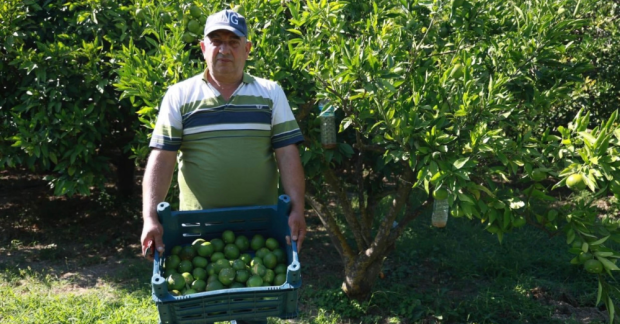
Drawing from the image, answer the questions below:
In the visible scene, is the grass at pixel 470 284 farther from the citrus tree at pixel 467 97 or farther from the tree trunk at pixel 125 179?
the tree trunk at pixel 125 179

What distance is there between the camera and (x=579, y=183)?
290 cm

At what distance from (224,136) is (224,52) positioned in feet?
1.30

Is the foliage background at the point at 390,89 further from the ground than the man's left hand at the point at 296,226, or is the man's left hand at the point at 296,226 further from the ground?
the foliage background at the point at 390,89

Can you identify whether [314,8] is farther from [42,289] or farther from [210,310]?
[42,289]

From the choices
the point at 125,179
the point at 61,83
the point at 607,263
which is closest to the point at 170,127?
the point at 607,263

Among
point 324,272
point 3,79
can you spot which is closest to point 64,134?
point 3,79

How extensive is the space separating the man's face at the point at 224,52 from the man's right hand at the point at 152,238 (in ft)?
2.51

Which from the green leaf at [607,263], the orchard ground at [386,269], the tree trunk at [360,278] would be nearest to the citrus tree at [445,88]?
the green leaf at [607,263]

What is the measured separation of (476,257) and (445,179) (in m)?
2.70

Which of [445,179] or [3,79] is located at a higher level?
[3,79]

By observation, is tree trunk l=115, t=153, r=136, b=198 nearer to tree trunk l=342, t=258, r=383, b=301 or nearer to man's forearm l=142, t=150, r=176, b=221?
tree trunk l=342, t=258, r=383, b=301

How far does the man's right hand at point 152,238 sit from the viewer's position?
2.76 meters

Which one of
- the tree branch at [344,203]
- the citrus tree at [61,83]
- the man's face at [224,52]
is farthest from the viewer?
the citrus tree at [61,83]

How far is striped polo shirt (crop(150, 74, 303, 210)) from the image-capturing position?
2965mm
